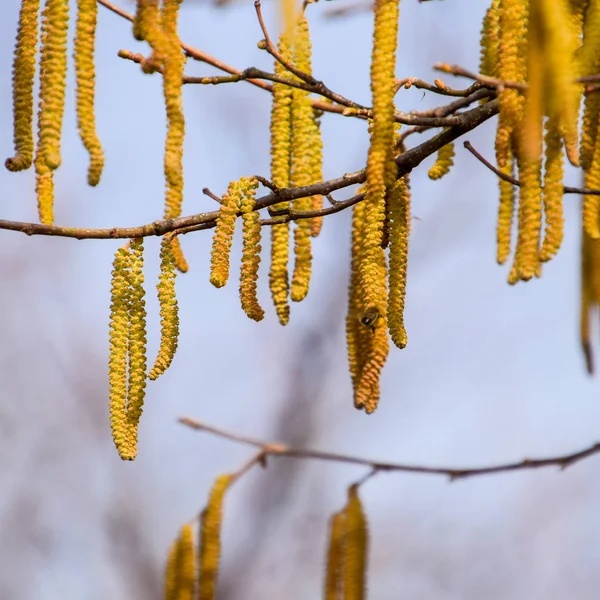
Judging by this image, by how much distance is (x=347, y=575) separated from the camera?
1575 millimetres

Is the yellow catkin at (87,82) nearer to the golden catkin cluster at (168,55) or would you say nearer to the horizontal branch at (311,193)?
the golden catkin cluster at (168,55)

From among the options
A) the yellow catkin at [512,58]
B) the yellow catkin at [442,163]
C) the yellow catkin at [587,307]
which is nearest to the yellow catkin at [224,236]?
the yellow catkin at [442,163]

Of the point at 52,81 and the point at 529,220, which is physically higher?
the point at 52,81

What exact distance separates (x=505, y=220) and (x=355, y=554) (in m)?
0.95

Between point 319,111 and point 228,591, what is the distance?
7.80 metres

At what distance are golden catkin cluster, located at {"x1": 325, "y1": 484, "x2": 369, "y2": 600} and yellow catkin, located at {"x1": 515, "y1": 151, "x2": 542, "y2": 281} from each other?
1.45ft

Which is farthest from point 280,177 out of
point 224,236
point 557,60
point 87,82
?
point 557,60

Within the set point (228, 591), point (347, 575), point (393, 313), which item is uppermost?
point (393, 313)

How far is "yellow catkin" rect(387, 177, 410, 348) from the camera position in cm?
195

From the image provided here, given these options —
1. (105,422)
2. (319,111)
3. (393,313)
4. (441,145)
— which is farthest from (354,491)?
(105,422)

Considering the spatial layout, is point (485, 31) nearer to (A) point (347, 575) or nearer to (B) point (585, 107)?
(B) point (585, 107)

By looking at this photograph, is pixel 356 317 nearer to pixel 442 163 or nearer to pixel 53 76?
pixel 442 163

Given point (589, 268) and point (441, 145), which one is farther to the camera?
point (441, 145)

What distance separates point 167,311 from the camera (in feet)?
6.70
